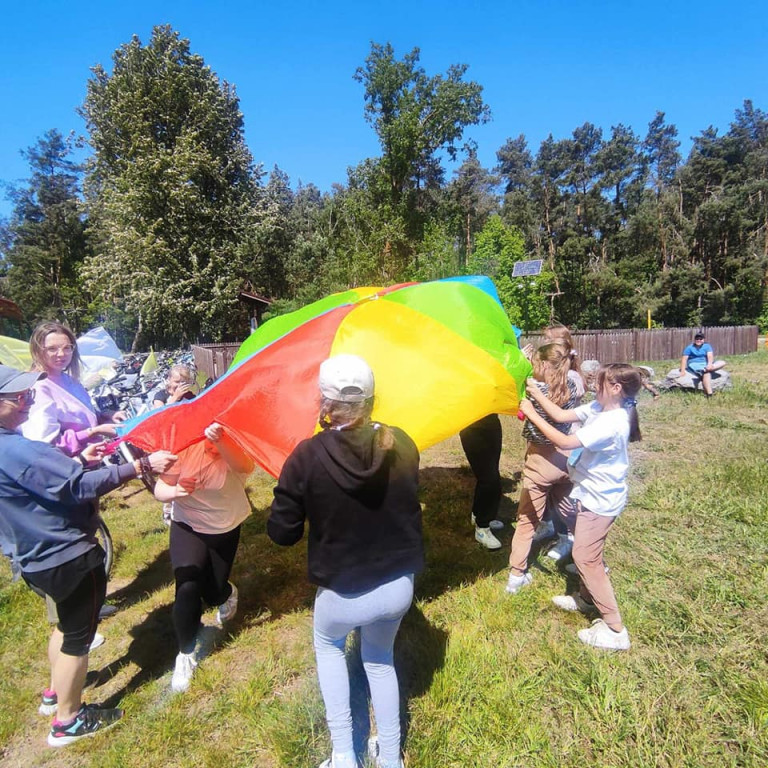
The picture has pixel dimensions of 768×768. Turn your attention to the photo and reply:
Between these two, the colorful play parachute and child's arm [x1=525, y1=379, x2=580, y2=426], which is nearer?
the colorful play parachute

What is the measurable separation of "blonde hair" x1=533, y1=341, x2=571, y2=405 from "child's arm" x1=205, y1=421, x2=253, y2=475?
212cm

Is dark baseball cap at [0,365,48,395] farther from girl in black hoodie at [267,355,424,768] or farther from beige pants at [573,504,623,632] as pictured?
beige pants at [573,504,623,632]

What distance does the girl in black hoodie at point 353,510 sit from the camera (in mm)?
1764

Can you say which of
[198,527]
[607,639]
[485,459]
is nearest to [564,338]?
[485,459]

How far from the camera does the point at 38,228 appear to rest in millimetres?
36094

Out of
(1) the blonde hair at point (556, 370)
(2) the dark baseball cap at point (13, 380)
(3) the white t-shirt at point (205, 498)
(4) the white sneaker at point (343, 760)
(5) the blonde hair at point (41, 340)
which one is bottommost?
(4) the white sneaker at point (343, 760)

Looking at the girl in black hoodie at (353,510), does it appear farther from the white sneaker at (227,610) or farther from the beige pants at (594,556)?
the white sneaker at (227,610)

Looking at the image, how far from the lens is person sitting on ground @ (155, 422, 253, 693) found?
8.85ft

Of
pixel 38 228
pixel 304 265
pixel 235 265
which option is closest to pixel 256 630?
pixel 235 265

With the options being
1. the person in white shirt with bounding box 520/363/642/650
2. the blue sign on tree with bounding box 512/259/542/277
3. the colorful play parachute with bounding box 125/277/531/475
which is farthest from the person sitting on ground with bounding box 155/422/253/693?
the blue sign on tree with bounding box 512/259/542/277

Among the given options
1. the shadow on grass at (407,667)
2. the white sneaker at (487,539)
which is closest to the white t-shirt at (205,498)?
the shadow on grass at (407,667)

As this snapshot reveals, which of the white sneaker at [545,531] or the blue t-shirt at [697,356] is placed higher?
the blue t-shirt at [697,356]

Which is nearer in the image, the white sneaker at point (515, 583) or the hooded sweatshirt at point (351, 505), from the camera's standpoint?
the hooded sweatshirt at point (351, 505)

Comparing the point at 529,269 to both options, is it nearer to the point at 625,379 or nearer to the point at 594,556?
the point at 625,379
